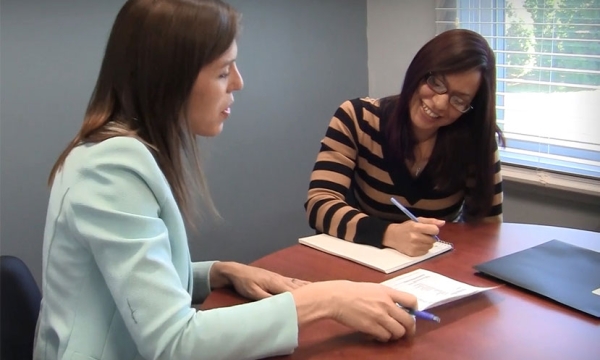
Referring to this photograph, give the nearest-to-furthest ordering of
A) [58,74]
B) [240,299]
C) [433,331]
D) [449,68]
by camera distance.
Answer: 1. [433,331]
2. [240,299]
3. [449,68]
4. [58,74]

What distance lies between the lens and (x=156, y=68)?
1.04 metres

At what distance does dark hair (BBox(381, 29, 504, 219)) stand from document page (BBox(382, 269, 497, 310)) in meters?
0.56

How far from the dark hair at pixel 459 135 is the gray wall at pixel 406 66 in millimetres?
685

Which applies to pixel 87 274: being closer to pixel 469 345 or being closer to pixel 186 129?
pixel 186 129

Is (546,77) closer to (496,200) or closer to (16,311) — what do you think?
(496,200)

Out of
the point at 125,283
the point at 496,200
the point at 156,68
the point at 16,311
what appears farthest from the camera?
the point at 496,200

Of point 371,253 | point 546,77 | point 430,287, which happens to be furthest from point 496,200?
point 546,77

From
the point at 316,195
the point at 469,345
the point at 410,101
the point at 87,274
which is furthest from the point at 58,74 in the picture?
the point at 469,345

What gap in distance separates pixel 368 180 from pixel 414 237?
0.49 metres

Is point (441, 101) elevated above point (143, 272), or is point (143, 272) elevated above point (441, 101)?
point (441, 101)

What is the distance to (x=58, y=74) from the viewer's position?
2211 millimetres

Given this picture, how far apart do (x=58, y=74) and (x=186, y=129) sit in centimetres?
129

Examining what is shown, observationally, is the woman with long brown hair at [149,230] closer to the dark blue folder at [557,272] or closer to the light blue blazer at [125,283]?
the light blue blazer at [125,283]

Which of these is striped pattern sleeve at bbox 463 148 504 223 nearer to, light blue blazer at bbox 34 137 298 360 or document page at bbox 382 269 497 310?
document page at bbox 382 269 497 310
